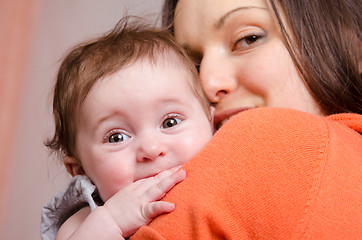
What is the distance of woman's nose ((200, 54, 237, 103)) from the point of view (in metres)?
1.29

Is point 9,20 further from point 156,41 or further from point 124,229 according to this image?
point 124,229

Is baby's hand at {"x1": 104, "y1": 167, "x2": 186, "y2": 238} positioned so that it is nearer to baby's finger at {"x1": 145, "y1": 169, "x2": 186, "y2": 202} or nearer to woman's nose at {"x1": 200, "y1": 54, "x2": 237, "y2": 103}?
baby's finger at {"x1": 145, "y1": 169, "x2": 186, "y2": 202}

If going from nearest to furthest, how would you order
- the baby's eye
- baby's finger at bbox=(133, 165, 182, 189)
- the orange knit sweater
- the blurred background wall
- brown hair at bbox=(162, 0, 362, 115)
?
the orange knit sweater → baby's finger at bbox=(133, 165, 182, 189) → the baby's eye → brown hair at bbox=(162, 0, 362, 115) → the blurred background wall

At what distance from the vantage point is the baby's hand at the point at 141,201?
2.98ft

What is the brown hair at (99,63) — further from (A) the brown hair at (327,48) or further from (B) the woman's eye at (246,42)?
(A) the brown hair at (327,48)

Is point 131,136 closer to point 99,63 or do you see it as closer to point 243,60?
point 99,63

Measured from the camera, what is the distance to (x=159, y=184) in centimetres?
94

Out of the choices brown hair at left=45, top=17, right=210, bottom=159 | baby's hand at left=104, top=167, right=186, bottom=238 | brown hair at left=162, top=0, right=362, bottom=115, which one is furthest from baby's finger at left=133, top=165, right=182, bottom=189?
brown hair at left=162, top=0, right=362, bottom=115

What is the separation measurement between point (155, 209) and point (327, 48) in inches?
25.2

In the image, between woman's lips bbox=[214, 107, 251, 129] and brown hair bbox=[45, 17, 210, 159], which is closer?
Answer: brown hair bbox=[45, 17, 210, 159]

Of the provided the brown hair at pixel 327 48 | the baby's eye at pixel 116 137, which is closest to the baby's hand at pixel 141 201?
the baby's eye at pixel 116 137

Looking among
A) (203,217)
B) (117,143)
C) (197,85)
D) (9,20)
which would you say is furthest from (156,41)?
(9,20)

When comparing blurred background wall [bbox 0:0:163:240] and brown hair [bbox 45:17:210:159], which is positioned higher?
brown hair [bbox 45:17:210:159]

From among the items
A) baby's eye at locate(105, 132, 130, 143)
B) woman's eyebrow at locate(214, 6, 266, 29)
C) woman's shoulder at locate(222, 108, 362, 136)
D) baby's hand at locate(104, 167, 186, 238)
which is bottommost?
baby's hand at locate(104, 167, 186, 238)
